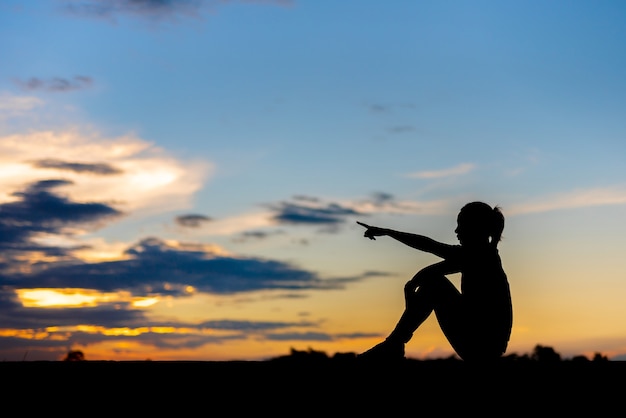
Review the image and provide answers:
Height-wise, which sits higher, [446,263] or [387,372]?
[446,263]

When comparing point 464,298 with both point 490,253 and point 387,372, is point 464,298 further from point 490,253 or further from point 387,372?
point 387,372

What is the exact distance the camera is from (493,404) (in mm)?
9094

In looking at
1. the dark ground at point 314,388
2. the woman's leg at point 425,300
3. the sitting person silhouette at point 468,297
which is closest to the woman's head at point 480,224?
the sitting person silhouette at point 468,297

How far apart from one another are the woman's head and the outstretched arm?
0.32 m

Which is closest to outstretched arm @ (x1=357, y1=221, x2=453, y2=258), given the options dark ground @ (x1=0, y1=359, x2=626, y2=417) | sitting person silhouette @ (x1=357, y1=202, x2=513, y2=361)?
sitting person silhouette @ (x1=357, y1=202, x2=513, y2=361)

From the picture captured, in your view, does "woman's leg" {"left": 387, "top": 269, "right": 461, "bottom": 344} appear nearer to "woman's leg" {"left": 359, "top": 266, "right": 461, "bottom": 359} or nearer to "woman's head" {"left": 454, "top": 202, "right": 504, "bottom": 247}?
"woman's leg" {"left": 359, "top": 266, "right": 461, "bottom": 359}

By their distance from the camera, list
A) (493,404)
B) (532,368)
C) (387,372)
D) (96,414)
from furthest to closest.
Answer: (532,368) < (387,372) < (493,404) < (96,414)

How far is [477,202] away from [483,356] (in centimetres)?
198

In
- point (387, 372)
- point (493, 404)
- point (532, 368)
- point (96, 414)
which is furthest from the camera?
point (532, 368)

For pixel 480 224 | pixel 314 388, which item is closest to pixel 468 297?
pixel 480 224

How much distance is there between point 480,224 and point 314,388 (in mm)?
3009

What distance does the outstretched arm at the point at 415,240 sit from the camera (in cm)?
1073

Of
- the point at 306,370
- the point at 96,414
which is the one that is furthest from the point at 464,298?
the point at 96,414

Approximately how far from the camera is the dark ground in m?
8.80
